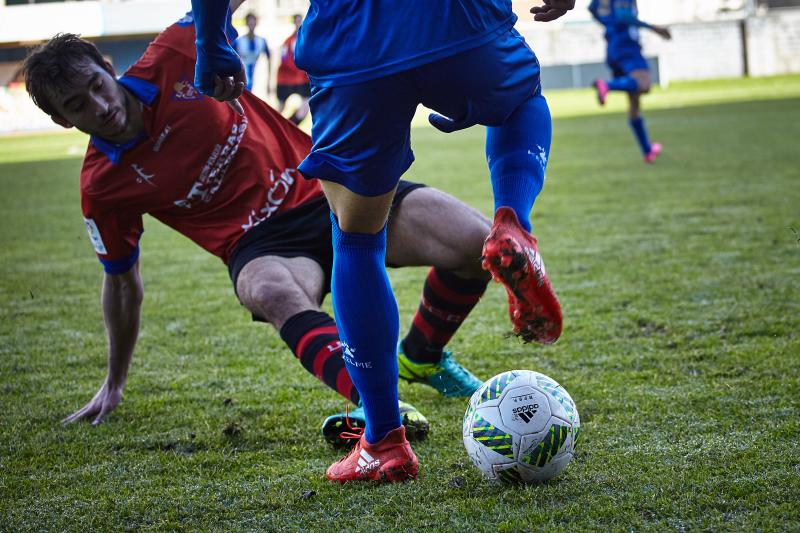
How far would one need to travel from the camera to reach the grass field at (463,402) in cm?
203

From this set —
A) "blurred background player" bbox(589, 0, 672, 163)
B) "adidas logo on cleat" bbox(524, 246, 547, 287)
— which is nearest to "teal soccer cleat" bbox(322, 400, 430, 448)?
"adidas logo on cleat" bbox(524, 246, 547, 287)

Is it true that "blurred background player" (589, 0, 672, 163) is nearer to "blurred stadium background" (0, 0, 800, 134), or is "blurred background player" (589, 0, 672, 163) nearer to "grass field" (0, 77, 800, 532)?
"grass field" (0, 77, 800, 532)

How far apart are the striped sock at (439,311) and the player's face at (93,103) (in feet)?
3.44

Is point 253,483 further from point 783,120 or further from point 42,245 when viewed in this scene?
point 783,120

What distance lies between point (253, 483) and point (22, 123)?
28.0 m

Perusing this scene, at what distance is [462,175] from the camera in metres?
9.80

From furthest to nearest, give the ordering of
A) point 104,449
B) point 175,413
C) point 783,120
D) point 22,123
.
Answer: point 22,123, point 783,120, point 175,413, point 104,449

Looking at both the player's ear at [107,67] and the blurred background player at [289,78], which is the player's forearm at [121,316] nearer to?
the player's ear at [107,67]

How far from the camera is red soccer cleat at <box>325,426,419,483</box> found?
218 cm

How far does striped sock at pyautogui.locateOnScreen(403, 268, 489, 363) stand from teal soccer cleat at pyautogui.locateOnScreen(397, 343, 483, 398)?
0.02 metres

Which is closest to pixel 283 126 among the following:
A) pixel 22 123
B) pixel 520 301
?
pixel 520 301

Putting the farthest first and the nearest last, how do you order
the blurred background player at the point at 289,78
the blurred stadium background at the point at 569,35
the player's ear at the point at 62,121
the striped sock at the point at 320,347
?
1. the blurred stadium background at the point at 569,35
2. the blurred background player at the point at 289,78
3. the player's ear at the point at 62,121
4. the striped sock at the point at 320,347

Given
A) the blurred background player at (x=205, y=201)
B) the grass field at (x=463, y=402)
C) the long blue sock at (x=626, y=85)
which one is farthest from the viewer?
the long blue sock at (x=626, y=85)

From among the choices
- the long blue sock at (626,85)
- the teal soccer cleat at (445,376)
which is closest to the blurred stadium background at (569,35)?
the long blue sock at (626,85)
